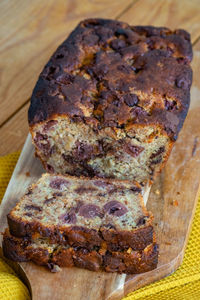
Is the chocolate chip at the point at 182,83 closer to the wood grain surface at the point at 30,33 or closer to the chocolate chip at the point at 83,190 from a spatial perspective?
the chocolate chip at the point at 83,190

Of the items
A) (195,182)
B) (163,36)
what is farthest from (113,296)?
(163,36)

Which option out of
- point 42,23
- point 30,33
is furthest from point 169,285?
point 42,23

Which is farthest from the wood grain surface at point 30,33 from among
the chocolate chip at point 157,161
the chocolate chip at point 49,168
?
the chocolate chip at point 157,161

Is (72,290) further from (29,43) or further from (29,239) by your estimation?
(29,43)

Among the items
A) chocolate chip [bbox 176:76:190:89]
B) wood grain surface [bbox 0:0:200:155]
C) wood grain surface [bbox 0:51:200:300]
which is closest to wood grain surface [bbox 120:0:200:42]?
wood grain surface [bbox 0:0:200:155]

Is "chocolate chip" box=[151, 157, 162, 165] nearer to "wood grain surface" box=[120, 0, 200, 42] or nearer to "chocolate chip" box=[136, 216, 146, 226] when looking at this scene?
"chocolate chip" box=[136, 216, 146, 226]

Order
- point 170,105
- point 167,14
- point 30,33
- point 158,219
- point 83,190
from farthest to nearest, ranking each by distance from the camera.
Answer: point 167,14 → point 30,33 → point 170,105 → point 158,219 → point 83,190

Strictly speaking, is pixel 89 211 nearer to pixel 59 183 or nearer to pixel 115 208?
pixel 115 208
